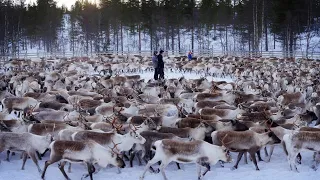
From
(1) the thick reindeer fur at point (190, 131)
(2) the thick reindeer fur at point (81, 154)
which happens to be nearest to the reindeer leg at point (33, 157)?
(2) the thick reindeer fur at point (81, 154)

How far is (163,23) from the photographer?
46.5 m

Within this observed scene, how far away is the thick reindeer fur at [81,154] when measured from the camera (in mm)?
6684

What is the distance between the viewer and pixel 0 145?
23.6 feet

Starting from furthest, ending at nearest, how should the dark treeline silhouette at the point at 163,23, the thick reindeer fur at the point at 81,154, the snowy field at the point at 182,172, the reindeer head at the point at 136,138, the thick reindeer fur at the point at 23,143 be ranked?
the dark treeline silhouette at the point at 163,23 → the reindeer head at the point at 136,138 → the thick reindeer fur at the point at 23,143 → the snowy field at the point at 182,172 → the thick reindeer fur at the point at 81,154

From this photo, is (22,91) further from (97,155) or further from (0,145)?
(97,155)

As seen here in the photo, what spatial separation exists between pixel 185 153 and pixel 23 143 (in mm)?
3150

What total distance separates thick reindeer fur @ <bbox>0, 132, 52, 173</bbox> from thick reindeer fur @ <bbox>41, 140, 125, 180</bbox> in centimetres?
61

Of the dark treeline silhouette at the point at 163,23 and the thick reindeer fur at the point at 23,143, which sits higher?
the dark treeline silhouette at the point at 163,23

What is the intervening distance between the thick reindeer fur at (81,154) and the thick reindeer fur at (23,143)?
2.01ft

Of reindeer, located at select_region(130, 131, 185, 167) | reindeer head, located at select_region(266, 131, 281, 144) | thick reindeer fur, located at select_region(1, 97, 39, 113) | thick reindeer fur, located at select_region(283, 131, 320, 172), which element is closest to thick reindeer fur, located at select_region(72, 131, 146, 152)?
reindeer, located at select_region(130, 131, 185, 167)

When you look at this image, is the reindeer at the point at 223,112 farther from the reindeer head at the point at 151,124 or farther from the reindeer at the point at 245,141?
the reindeer at the point at 245,141

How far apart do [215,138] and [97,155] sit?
8.17 ft

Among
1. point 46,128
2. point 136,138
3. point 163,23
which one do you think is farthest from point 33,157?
point 163,23

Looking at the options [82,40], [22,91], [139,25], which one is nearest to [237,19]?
[139,25]
